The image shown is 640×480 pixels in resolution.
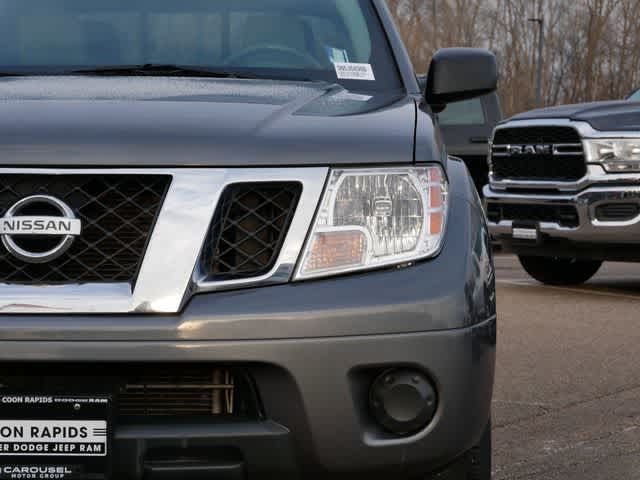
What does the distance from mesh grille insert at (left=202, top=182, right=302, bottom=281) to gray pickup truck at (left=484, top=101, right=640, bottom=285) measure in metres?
6.84

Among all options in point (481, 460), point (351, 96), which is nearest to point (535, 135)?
point (351, 96)

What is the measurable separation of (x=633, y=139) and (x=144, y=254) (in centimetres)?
715

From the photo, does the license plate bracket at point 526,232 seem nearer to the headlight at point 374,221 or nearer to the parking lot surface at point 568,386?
the parking lot surface at point 568,386

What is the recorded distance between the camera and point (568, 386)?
611cm

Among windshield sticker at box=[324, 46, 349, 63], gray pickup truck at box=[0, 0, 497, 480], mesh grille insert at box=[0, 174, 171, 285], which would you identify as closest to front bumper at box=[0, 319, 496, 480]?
gray pickup truck at box=[0, 0, 497, 480]

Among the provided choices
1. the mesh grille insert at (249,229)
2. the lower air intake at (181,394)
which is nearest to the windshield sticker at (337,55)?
the mesh grille insert at (249,229)

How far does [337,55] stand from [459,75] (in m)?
0.39

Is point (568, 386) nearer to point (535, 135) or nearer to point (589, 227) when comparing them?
point (589, 227)

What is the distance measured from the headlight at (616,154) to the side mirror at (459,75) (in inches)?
211

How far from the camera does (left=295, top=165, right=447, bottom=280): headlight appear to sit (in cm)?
301

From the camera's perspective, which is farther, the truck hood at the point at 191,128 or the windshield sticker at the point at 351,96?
the windshield sticker at the point at 351,96

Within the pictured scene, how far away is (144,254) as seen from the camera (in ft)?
9.54

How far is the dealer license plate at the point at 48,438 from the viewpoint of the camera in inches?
112

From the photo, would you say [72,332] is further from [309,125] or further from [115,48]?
[115,48]
